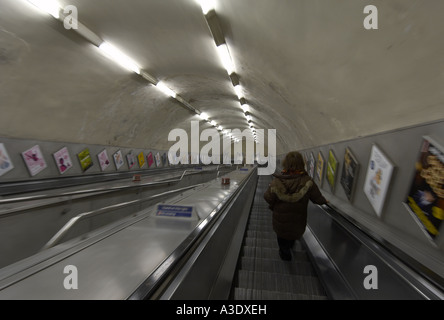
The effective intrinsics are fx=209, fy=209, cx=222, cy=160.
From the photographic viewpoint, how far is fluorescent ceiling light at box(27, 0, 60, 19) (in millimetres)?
3753

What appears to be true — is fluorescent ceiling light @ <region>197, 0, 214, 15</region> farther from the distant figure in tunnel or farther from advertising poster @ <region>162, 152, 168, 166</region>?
advertising poster @ <region>162, 152, 168, 166</region>

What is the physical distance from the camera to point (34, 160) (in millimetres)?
6305

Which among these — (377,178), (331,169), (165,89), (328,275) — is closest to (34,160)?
(165,89)

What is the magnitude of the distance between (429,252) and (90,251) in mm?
2704

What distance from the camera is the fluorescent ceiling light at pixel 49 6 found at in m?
3.75

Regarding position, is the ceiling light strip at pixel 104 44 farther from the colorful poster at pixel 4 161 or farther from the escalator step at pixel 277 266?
the escalator step at pixel 277 266

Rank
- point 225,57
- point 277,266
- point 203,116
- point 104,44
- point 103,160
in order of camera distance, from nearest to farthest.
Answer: point 277,266
point 104,44
point 225,57
point 103,160
point 203,116

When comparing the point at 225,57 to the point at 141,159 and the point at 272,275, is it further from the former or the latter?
the point at 141,159

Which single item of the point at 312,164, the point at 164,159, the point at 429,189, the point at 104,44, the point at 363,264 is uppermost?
the point at 104,44

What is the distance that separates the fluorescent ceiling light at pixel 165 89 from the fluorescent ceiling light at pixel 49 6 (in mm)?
3950

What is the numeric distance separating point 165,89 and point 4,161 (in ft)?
17.9

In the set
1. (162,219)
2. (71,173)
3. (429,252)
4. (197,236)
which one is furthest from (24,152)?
(429,252)

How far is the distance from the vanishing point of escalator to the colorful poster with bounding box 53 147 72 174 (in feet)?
22.5

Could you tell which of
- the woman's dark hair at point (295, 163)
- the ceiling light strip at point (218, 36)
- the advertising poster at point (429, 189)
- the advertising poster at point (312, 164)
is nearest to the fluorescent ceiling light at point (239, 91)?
the ceiling light strip at point (218, 36)
